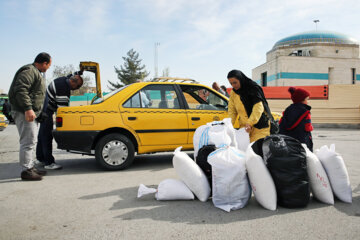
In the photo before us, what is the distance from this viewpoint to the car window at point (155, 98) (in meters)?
5.11

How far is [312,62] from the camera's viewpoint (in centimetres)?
4797

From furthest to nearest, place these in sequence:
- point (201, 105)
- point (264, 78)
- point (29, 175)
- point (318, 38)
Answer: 1. point (318, 38)
2. point (264, 78)
3. point (201, 105)
4. point (29, 175)

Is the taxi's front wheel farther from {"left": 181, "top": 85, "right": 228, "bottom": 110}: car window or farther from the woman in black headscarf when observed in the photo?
the woman in black headscarf

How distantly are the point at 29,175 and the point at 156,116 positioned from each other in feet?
7.47

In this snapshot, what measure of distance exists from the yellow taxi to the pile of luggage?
1776mm

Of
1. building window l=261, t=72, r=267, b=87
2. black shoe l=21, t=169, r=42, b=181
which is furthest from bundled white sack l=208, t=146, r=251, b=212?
building window l=261, t=72, r=267, b=87

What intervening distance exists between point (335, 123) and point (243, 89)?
1396cm

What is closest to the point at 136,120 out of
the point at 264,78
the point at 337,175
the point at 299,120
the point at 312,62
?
the point at 299,120

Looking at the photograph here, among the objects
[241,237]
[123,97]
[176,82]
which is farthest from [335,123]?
[241,237]

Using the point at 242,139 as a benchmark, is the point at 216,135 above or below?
above

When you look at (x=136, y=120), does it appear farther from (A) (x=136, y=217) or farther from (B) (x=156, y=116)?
(A) (x=136, y=217)

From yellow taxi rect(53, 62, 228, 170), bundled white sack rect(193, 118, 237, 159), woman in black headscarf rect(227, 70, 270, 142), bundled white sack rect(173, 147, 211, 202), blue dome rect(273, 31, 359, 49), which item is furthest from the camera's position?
blue dome rect(273, 31, 359, 49)

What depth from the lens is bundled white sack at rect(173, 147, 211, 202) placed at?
329cm

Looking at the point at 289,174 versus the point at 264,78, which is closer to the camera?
the point at 289,174
